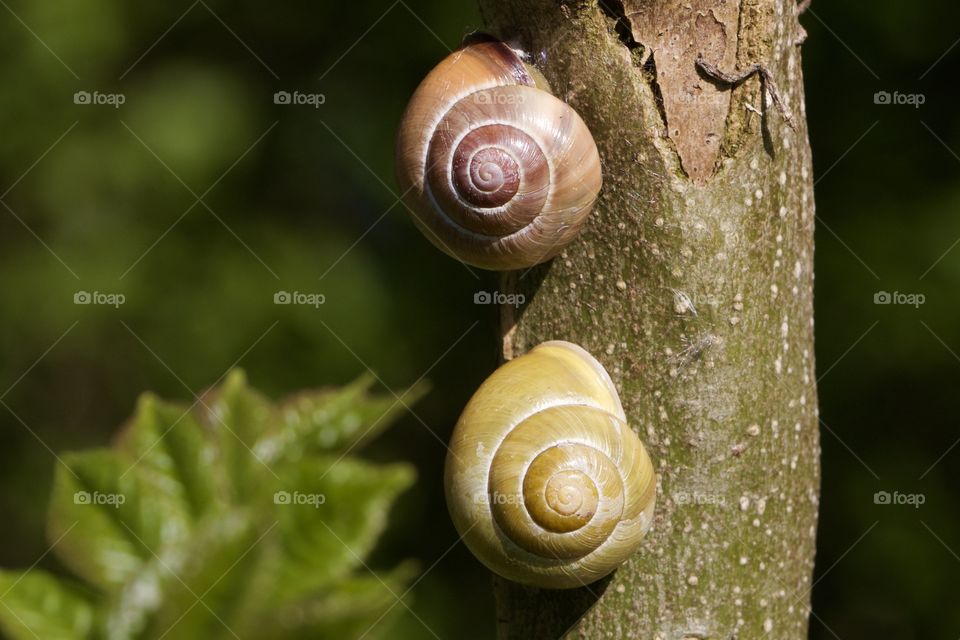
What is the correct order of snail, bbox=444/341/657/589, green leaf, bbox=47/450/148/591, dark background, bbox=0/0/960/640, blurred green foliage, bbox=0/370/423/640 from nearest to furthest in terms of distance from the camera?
blurred green foliage, bbox=0/370/423/640, green leaf, bbox=47/450/148/591, snail, bbox=444/341/657/589, dark background, bbox=0/0/960/640

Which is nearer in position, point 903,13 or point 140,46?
point 903,13

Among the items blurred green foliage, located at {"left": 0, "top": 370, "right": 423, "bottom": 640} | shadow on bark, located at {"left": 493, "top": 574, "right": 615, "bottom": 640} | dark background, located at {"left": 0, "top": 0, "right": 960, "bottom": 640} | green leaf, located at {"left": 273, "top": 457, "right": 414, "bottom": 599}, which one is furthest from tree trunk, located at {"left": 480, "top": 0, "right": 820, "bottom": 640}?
dark background, located at {"left": 0, "top": 0, "right": 960, "bottom": 640}

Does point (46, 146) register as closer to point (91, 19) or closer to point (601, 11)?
point (91, 19)

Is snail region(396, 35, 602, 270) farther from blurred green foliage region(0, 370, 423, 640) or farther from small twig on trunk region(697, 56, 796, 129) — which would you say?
blurred green foliage region(0, 370, 423, 640)

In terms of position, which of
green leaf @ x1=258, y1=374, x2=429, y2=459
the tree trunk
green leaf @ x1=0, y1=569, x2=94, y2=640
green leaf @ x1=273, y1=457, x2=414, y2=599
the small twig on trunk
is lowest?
green leaf @ x1=0, y1=569, x2=94, y2=640

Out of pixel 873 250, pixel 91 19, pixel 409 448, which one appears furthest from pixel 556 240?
pixel 91 19

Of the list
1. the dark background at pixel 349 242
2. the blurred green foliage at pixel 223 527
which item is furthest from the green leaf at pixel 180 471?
the dark background at pixel 349 242

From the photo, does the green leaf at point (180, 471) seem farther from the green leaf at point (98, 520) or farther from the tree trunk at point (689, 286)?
the tree trunk at point (689, 286)
